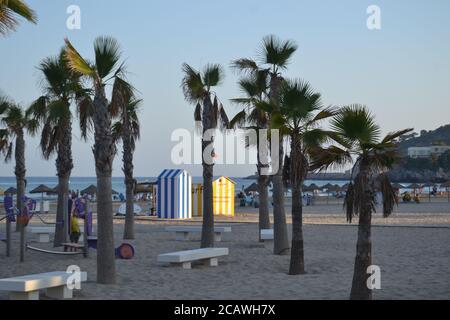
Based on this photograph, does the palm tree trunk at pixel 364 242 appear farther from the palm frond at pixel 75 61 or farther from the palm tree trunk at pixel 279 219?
the palm tree trunk at pixel 279 219

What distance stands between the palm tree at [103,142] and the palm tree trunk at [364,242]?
4366mm

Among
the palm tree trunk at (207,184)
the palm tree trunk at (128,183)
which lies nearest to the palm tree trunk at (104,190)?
the palm tree trunk at (207,184)

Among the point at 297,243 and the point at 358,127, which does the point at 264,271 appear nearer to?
the point at 297,243

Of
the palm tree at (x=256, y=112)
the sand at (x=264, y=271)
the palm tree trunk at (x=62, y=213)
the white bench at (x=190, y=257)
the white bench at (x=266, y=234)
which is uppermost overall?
the palm tree at (x=256, y=112)

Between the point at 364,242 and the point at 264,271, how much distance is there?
4563mm

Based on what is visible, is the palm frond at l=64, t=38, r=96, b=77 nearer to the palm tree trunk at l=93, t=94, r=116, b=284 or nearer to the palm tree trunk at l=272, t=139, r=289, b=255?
the palm tree trunk at l=93, t=94, r=116, b=284

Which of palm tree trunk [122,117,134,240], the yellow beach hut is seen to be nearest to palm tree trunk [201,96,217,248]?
palm tree trunk [122,117,134,240]

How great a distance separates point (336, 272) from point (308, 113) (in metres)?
3.07

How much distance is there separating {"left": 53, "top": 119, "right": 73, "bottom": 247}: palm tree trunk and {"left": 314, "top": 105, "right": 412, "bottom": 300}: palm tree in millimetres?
9798

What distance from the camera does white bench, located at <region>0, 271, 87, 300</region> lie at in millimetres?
9156

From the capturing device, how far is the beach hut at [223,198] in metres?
36.3

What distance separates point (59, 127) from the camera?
1727 centimetres

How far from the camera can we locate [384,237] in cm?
2116
